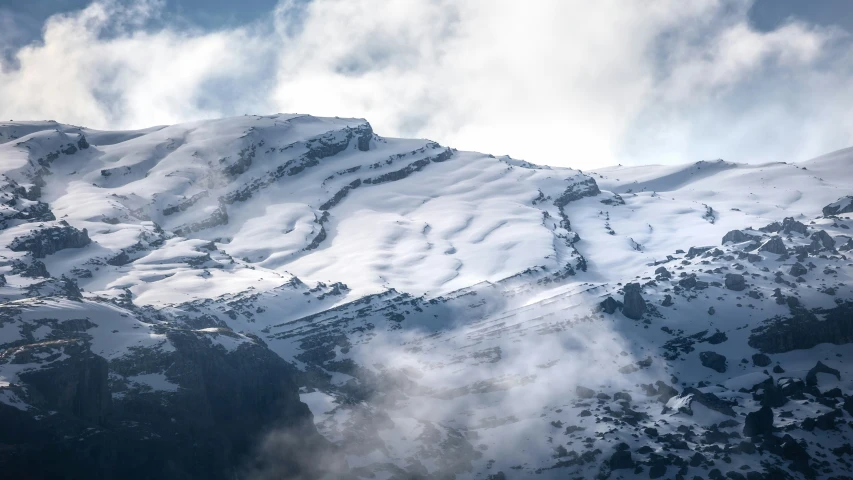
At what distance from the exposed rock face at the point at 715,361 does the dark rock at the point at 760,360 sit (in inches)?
→ 274

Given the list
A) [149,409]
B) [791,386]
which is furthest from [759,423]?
[149,409]

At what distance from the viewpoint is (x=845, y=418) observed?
167375mm

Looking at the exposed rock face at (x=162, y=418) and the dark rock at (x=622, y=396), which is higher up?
the exposed rock face at (x=162, y=418)

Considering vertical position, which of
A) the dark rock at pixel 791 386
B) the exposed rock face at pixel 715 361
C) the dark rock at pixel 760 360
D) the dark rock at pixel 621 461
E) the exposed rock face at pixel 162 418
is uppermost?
the exposed rock face at pixel 162 418

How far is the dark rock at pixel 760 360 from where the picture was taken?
195000 millimetres

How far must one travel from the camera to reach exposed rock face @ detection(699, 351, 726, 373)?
638 ft

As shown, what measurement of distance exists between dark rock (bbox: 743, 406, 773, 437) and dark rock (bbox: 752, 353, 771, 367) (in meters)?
30.1

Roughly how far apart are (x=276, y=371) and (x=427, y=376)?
48.4 m

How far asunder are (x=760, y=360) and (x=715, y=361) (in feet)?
34.5

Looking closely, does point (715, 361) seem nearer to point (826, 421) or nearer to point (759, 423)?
point (759, 423)

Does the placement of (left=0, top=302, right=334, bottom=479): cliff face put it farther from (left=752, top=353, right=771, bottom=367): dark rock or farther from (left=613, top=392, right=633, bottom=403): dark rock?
(left=752, top=353, right=771, bottom=367): dark rock

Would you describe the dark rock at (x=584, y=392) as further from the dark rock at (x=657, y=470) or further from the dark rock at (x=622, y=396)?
the dark rock at (x=657, y=470)

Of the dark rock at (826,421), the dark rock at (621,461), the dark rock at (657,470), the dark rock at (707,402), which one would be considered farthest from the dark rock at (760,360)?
the dark rock at (621,461)

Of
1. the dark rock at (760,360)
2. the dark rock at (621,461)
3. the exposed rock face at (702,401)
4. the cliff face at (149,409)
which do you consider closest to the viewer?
the cliff face at (149,409)
